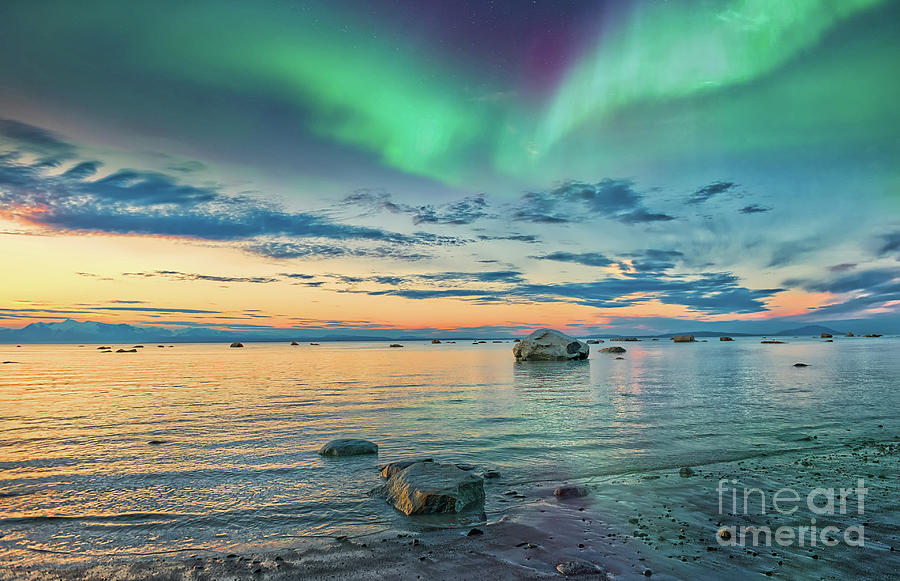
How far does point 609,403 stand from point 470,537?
81.3 ft

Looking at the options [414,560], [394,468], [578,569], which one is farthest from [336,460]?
[578,569]

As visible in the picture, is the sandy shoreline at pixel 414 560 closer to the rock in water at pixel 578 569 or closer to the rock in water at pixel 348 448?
the rock in water at pixel 578 569

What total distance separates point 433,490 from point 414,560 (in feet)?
9.86

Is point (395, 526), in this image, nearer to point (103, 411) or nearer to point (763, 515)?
point (763, 515)

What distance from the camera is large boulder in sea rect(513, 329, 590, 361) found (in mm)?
85812

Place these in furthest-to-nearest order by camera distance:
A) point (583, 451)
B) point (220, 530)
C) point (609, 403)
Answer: point (609, 403) < point (583, 451) < point (220, 530)

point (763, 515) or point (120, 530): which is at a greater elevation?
point (763, 515)

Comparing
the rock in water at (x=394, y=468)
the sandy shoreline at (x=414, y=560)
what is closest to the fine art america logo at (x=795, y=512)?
the sandy shoreline at (x=414, y=560)

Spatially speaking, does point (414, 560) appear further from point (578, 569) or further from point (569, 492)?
point (569, 492)

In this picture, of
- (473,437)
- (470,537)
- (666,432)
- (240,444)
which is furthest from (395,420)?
(470,537)

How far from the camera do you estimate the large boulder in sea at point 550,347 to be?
8581cm

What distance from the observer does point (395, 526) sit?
10.9 m

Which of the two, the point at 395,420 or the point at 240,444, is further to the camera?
the point at 395,420

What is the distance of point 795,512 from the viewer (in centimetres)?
1142
